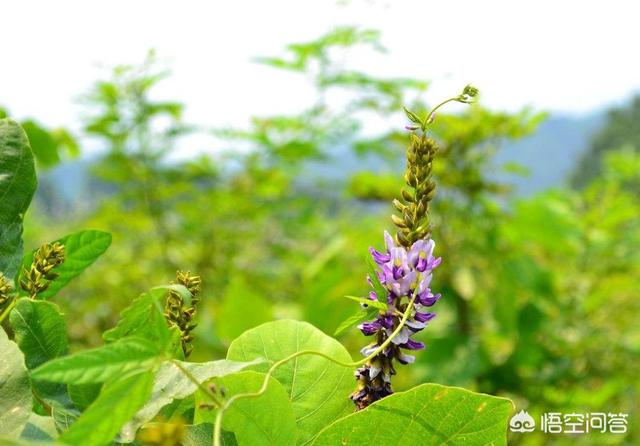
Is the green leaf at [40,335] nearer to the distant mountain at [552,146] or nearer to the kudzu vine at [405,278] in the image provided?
the kudzu vine at [405,278]

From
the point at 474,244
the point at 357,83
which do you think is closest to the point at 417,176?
the point at 474,244

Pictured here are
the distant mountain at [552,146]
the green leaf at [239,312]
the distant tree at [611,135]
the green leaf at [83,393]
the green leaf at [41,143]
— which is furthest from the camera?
the distant mountain at [552,146]

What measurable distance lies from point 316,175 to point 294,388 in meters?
3.11

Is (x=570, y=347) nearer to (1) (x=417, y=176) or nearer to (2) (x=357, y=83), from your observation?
(2) (x=357, y=83)

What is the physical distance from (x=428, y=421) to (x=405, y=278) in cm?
10

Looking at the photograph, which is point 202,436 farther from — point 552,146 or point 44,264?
point 552,146

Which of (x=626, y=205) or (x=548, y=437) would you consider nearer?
(x=548, y=437)

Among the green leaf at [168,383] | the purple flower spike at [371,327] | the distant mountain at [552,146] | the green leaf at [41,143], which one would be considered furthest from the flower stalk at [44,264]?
the distant mountain at [552,146]

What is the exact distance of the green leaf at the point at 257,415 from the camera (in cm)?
48

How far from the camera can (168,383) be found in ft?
1.50

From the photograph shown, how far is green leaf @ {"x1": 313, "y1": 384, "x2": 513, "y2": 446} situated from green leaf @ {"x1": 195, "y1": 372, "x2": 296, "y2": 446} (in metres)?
0.03

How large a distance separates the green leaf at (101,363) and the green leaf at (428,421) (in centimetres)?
15

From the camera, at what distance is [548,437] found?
7.55ft

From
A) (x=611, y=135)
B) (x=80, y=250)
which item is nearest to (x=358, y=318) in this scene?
(x=80, y=250)
